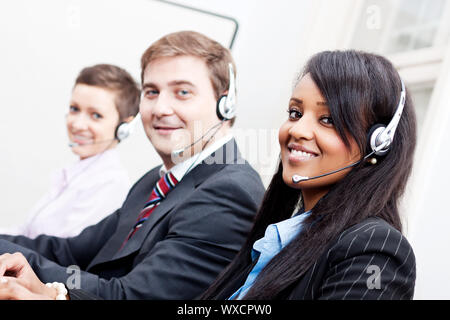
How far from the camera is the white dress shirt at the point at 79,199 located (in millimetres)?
1732

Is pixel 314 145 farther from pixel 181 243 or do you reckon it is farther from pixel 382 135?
pixel 181 243

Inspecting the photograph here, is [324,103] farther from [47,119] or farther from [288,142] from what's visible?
[47,119]

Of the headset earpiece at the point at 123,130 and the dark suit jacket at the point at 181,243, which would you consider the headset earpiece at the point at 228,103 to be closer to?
the dark suit jacket at the point at 181,243

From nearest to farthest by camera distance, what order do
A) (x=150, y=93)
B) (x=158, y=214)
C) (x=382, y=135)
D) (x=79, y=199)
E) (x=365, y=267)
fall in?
(x=365, y=267)
(x=382, y=135)
(x=158, y=214)
(x=150, y=93)
(x=79, y=199)

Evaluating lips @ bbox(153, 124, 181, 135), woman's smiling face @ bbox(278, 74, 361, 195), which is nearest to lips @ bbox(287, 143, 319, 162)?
woman's smiling face @ bbox(278, 74, 361, 195)

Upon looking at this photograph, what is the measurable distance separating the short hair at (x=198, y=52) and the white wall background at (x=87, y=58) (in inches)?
25.1

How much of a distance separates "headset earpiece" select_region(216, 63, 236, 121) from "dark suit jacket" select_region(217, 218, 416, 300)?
704mm

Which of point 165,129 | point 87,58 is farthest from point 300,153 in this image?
point 87,58

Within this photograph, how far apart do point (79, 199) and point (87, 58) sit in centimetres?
73

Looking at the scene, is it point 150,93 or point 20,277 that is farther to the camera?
point 150,93

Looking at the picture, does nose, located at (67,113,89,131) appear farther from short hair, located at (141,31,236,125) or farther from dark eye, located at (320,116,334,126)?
dark eye, located at (320,116,334,126)

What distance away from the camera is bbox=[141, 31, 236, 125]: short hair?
4.83 feet

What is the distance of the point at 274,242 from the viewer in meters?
0.95

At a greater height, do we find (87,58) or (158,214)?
(87,58)
